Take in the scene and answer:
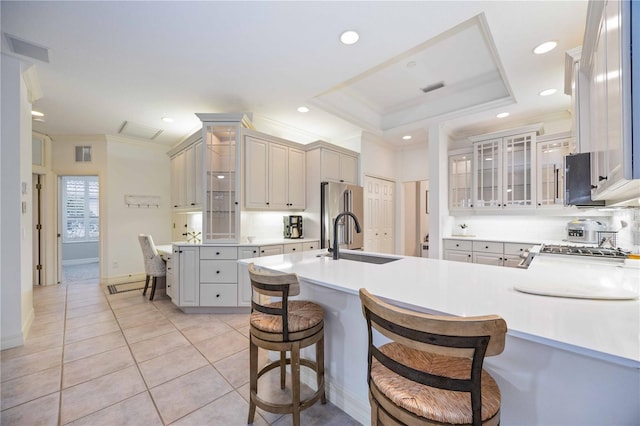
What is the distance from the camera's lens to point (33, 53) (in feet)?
8.00

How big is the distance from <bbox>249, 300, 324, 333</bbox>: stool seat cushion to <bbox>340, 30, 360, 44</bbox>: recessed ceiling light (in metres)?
2.21

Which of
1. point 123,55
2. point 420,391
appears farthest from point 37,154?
point 420,391

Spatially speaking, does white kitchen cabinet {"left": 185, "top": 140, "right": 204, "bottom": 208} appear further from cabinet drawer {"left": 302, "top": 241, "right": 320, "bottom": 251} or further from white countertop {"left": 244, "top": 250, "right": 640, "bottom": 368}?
white countertop {"left": 244, "top": 250, "right": 640, "bottom": 368}

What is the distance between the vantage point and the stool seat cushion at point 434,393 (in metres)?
0.81

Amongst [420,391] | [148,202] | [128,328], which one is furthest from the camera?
[148,202]

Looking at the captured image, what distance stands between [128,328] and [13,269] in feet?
3.84

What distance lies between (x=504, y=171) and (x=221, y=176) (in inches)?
163

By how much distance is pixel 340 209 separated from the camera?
4.23 meters

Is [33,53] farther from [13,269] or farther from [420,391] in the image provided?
[420,391]

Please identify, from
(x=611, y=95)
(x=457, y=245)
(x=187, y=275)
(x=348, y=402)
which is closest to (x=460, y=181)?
(x=457, y=245)

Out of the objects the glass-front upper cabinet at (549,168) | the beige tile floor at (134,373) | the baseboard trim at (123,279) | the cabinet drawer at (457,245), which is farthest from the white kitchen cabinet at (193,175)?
the glass-front upper cabinet at (549,168)

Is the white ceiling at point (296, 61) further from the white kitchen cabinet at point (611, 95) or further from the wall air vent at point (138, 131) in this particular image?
the white kitchen cabinet at point (611, 95)

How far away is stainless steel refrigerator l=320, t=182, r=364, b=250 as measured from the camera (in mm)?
4098

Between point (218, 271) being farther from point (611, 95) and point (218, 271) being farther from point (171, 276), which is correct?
point (611, 95)
